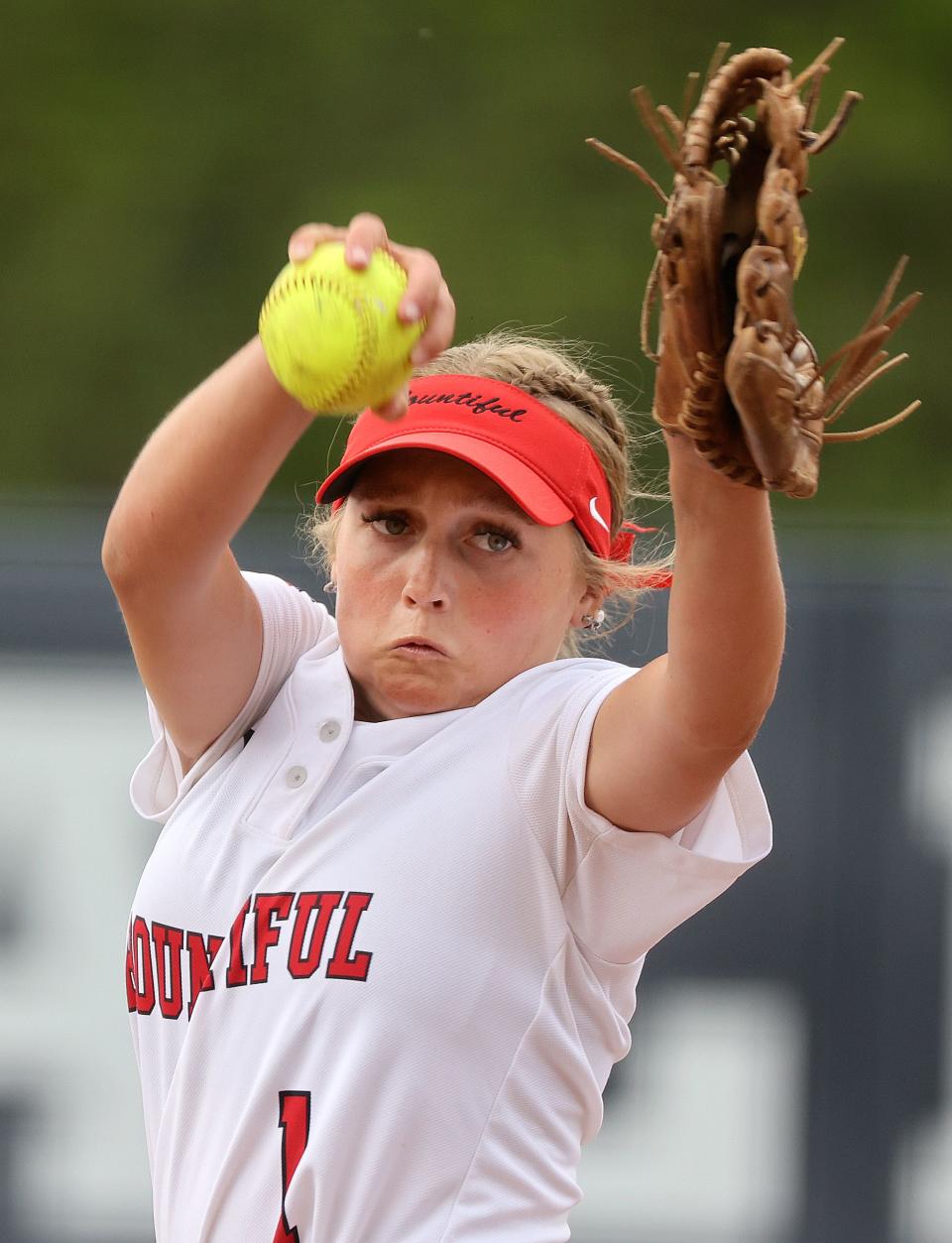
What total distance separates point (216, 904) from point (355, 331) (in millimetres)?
585

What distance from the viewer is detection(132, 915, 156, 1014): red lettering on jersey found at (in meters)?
1.75

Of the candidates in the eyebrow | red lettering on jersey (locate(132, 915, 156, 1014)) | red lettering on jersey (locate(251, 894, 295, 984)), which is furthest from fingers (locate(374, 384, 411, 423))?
red lettering on jersey (locate(132, 915, 156, 1014))

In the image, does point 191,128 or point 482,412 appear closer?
point 482,412

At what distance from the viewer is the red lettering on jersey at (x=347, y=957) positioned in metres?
1.60

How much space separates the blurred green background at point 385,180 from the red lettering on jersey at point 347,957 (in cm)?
541

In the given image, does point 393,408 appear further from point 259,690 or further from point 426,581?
point 259,690

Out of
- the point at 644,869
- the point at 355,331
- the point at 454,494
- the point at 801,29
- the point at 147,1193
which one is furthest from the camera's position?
the point at 801,29

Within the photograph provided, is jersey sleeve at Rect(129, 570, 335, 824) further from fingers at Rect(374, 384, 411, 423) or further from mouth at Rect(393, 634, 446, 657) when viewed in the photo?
fingers at Rect(374, 384, 411, 423)

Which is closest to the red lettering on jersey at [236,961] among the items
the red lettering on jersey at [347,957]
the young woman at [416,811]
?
the young woman at [416,811]

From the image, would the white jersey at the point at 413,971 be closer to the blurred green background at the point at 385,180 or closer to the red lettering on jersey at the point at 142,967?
the red lettering on jersey at the point at 142,967

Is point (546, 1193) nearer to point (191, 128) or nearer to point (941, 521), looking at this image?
point (941, 521)

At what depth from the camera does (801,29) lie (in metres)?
7.21

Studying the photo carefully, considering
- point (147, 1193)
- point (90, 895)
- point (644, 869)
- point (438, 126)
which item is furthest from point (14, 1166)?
point (438, 126)

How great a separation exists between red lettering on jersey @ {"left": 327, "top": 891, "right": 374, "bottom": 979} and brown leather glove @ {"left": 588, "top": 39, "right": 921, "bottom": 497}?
0.55 metres
